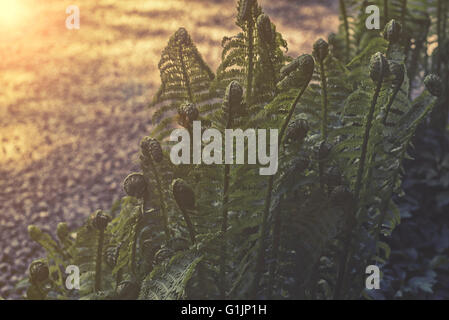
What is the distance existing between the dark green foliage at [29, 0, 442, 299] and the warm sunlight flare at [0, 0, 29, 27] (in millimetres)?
5525

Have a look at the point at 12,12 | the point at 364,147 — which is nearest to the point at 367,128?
the point at 364,147

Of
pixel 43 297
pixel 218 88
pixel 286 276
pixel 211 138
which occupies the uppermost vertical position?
pixel 218 88

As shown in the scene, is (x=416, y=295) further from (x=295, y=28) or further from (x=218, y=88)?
(x=295, y=28)

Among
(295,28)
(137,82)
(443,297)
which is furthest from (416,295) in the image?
(295,28)

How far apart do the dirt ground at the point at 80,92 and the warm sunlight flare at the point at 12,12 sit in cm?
6

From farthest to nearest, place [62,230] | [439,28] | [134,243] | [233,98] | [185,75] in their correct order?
1. [439,28]
2. [62,230]
3. [185,75]
4. [134,243]
5. [233,98]

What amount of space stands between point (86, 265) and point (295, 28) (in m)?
4.90

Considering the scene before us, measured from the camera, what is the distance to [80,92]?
5.27 meters

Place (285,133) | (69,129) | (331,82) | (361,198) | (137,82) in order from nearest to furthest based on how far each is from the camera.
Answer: (285,133)
(361,198)
(331,82)
(69,129)
(137,82)

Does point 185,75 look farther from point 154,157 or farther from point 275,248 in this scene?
point 275,248

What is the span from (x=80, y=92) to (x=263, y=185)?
4188mm

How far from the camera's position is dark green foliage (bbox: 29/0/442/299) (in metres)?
1.31

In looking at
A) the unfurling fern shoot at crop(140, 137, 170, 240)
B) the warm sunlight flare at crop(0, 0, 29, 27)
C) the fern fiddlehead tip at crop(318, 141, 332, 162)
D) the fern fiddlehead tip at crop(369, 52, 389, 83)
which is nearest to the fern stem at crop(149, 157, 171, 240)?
the unfurling fern shoot at crop(140, 137, 170, 240)

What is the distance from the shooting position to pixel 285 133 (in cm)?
133
